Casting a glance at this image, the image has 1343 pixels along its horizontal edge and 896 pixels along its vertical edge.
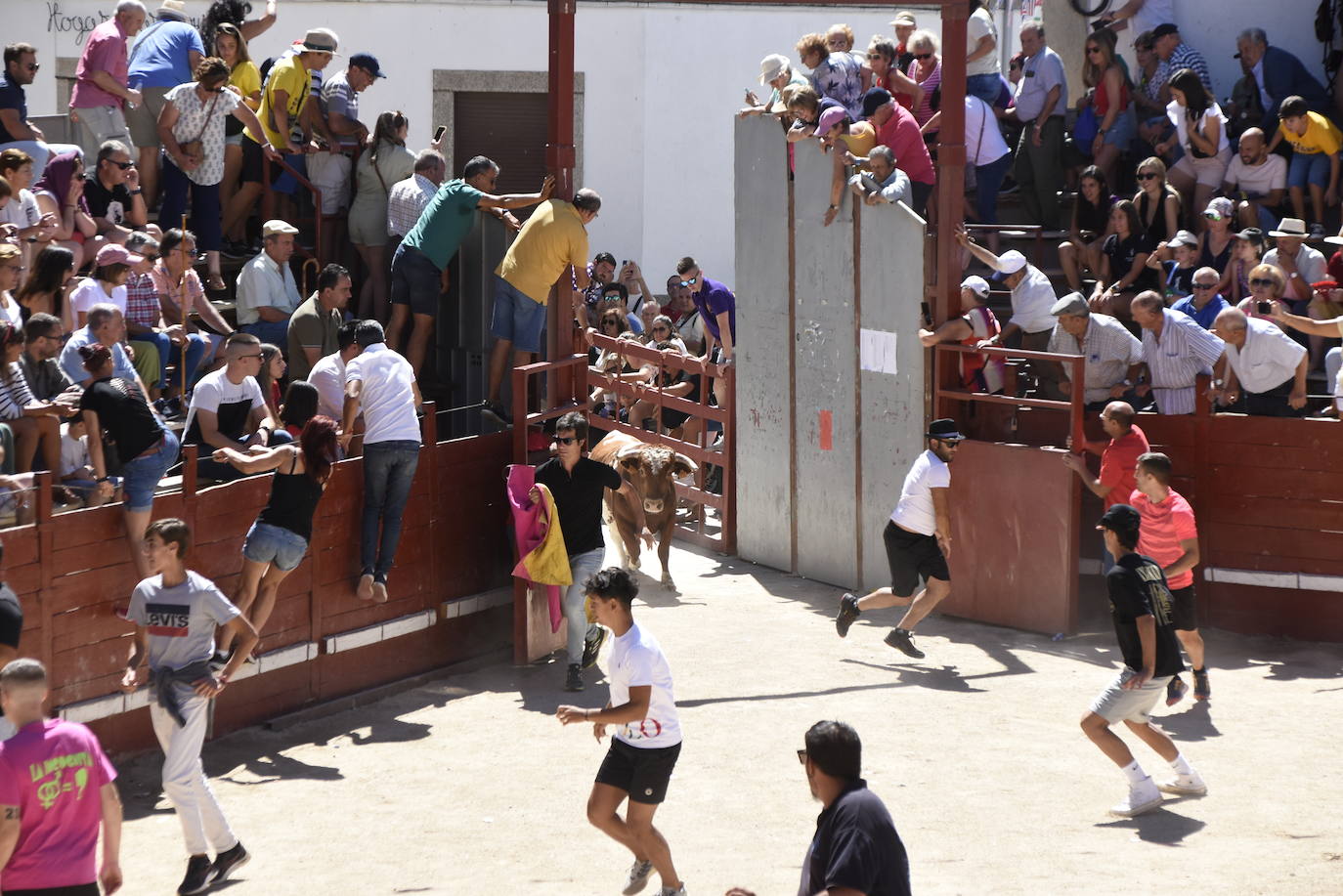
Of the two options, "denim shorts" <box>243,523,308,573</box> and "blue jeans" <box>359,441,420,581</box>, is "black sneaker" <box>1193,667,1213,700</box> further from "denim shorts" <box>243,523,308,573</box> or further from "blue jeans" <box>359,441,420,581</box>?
"denim shorts" <box>243,523,308,573</box>

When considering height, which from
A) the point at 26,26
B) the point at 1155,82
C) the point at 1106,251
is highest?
the point at 26,26

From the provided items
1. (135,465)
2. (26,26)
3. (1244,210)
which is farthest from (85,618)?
(26,26)

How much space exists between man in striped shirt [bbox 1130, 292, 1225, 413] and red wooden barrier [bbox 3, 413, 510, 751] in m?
4.51

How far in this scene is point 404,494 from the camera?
10.8 m

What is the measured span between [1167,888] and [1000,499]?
501 centimetres

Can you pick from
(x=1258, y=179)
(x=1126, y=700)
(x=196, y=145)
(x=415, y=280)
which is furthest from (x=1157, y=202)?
(x=196, y=145)

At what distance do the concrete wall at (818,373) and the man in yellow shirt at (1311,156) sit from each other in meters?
4.50

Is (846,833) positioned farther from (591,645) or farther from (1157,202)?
(1157,202)

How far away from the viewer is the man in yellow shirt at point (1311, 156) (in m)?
15.2

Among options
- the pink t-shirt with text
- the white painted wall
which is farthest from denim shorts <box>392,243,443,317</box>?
the white painted wall

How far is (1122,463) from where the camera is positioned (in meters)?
11.4

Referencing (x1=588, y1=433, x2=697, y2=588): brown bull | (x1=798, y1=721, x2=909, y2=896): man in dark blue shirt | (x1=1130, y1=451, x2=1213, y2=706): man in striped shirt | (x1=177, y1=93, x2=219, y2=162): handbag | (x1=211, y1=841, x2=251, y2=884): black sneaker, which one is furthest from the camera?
(x1=177, y1=93, x2=219, y2=162): handbag

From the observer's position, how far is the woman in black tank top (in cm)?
1473

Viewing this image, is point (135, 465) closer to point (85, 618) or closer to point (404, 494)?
point (85, 618)
